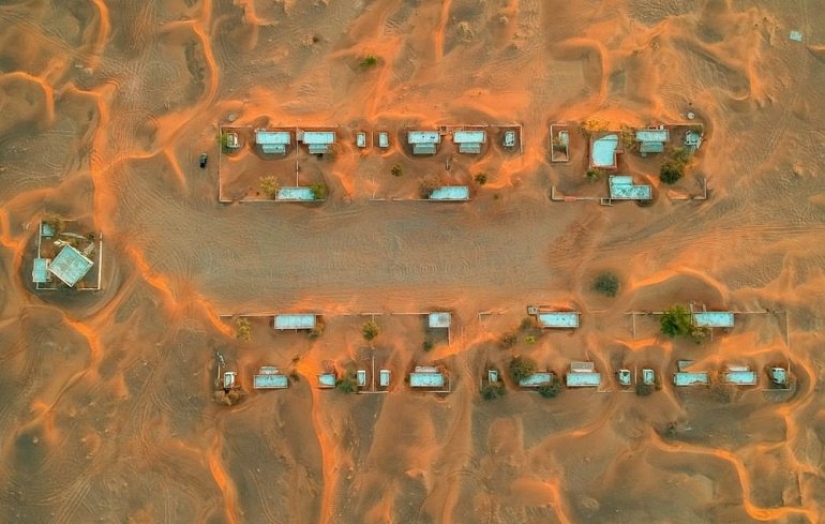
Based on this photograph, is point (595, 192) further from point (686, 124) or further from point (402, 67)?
point (402, 67)

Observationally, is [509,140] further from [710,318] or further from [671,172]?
[710,318]

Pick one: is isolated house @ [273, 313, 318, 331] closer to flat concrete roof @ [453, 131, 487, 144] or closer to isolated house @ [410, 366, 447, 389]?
isolated house @ [410, 366, 447, 389]

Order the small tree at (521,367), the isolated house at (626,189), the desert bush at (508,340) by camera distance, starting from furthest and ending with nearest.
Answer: the isolated house at (626,189) < the desert bush at (508,340) < the small tree at (521,367)

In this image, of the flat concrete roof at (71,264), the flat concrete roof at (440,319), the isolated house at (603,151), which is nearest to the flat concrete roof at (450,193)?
the flat concrete roof at (440,319)

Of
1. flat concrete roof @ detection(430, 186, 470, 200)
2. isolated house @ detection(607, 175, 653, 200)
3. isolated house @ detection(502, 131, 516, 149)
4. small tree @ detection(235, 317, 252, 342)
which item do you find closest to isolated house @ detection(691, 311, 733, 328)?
isolated house @ detection(607, 175, 653, 200)

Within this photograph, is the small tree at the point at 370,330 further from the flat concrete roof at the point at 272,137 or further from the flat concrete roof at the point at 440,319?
the flat concrete roof at the point at 272,137

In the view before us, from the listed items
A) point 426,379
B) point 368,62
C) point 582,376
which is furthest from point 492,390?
point 368,62
